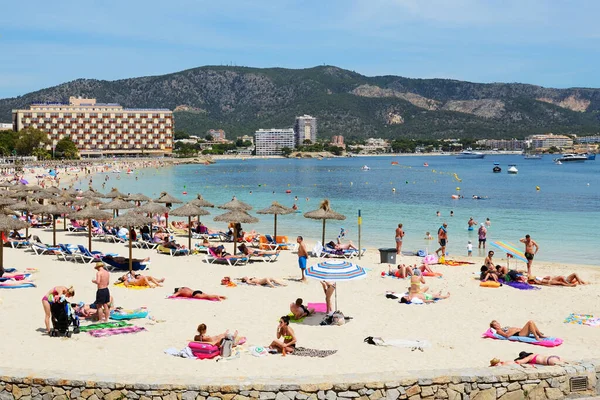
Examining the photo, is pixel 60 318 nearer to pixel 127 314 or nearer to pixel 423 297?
pixel 127 314

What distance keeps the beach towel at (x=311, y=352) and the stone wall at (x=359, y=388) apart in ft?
7.00

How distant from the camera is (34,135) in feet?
392

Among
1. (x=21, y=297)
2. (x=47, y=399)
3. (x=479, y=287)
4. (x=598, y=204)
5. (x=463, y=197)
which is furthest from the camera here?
(x=463, y=197)

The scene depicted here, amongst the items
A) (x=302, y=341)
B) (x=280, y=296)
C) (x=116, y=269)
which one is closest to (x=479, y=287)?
(x=280, y=296)

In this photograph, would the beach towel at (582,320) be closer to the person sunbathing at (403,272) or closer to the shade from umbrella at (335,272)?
the shade from umbrella at (335,272)

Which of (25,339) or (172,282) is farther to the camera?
(172,282)

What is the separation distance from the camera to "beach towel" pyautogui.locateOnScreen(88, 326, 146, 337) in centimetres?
1110

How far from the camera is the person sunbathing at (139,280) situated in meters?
15.6

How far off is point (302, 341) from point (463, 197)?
47.6 meters

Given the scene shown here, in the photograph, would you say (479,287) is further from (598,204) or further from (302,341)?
(598,204)

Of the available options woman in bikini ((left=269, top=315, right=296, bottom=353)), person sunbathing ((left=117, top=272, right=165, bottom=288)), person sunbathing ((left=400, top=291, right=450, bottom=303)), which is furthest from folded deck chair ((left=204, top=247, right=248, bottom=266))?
woman in bikini ((left=269, top=315, right=296, bottom=353))

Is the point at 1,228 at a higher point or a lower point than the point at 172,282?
higher

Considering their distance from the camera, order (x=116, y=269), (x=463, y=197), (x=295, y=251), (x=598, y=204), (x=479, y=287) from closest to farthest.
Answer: (x=479, y=287)
(x=116, y=269)
(x=295, y=251)
(x=598, y=204)
(x=463, y=197)

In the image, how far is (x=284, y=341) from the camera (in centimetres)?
1044
